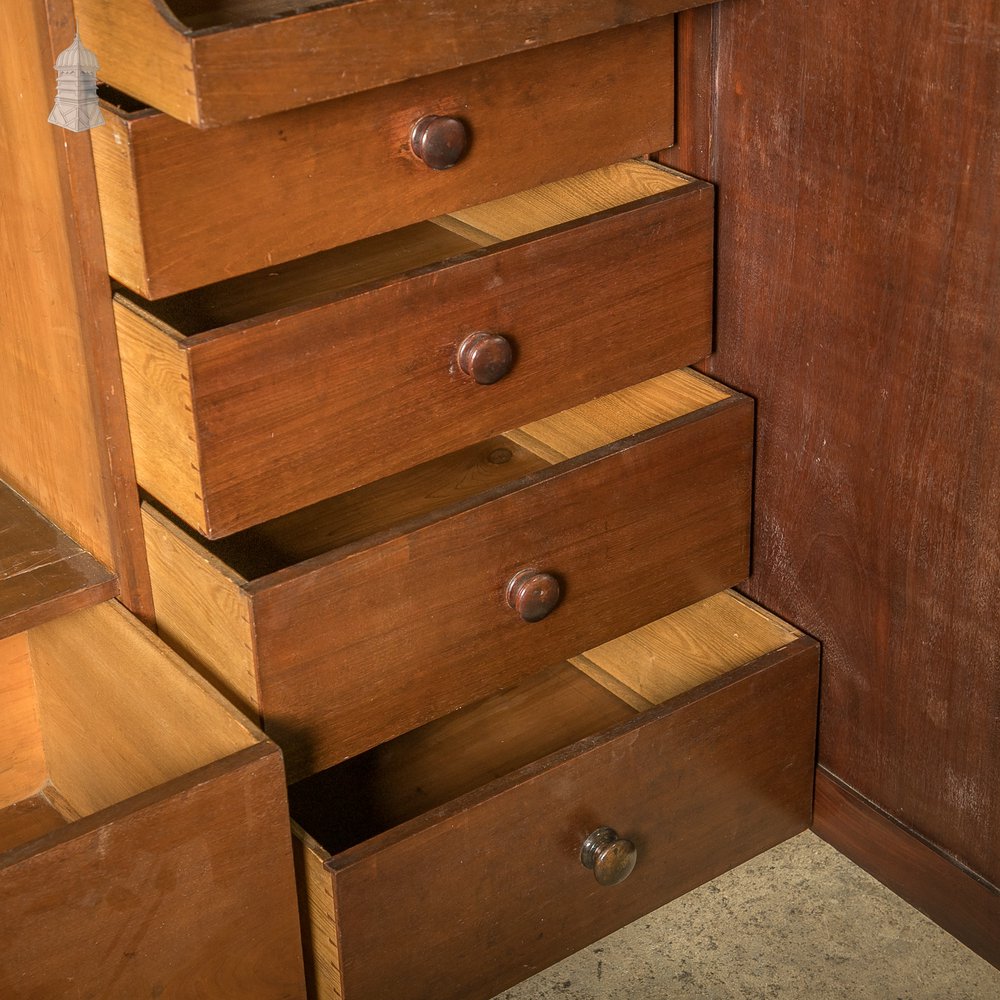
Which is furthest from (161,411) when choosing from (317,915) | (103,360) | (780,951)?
(780,951)

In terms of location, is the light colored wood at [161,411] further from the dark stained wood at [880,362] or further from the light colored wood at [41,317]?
the dark stained wood at [880,362]

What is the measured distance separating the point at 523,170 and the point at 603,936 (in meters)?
0.68

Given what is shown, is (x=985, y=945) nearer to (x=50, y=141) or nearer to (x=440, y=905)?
(x=440, y=905)

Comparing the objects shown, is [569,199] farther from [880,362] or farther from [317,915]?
[317,915]

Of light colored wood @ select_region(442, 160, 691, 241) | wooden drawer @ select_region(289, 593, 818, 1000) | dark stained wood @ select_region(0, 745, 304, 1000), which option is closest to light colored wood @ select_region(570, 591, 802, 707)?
wooden drawer @ select_region(289, 593, 818, 1000)

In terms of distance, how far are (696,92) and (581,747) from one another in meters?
0.56

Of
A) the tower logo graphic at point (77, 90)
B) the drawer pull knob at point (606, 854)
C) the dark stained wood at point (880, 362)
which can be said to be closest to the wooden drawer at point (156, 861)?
the drawer pull knob at point (606, 854)

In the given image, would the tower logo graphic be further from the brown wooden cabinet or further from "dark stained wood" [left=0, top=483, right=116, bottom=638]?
"dark stained wood" [left=0, top=483, right=116, bottom=638]

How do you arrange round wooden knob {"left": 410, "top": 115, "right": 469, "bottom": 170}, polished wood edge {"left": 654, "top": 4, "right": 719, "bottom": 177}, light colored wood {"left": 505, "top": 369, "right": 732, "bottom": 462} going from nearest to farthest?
round wooden knob {"left": 410, "top": 115, "right": 469, "bottom": 170}, polished wood edge {"left": 654, "top": 4, "right": 719, "bottom": 177}, light colored wood {"left": 505, "top": 369, "right": 732, "bottom": 462}

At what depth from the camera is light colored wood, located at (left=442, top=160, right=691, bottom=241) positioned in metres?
1.44

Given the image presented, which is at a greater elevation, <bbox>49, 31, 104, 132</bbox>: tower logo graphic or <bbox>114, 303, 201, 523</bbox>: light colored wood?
<bbox>49, 31, 104, 132</bbox>: tower logo graphic

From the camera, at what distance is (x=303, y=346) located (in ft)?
3.88

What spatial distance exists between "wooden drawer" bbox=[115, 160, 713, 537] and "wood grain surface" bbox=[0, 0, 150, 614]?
0.07ft

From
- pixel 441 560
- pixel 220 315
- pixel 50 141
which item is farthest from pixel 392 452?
pixel 50 141
